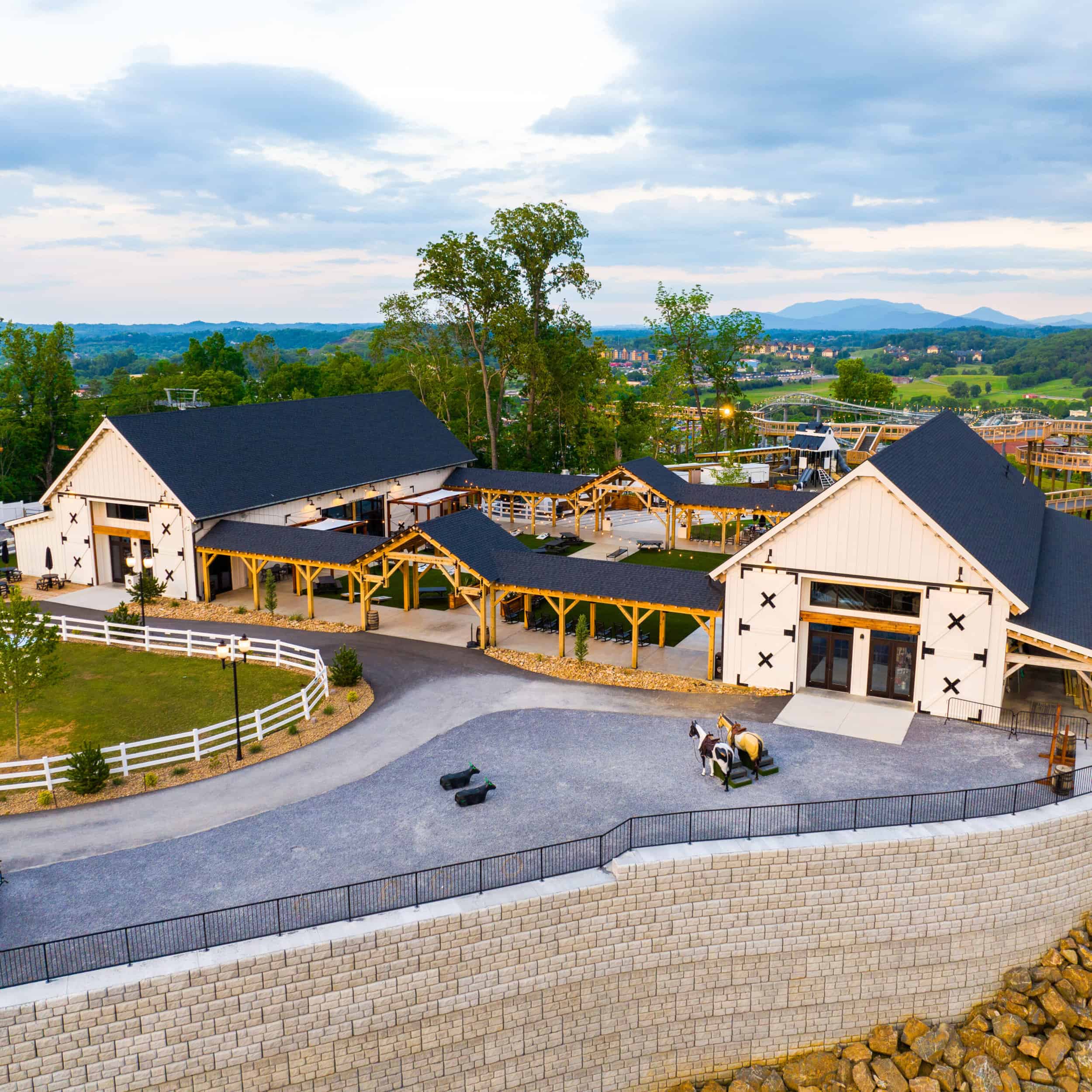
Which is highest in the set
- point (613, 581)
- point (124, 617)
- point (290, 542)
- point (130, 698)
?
point (290, 542)

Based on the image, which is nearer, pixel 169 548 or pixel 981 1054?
pixel 981 1054

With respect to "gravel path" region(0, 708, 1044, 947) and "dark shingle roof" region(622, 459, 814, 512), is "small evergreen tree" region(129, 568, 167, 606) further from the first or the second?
"dark shingle roof" region(622, 459, 814, 512)

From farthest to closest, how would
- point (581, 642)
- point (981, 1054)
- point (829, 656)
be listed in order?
point (581, 642), point (829, 656), point (981, 1054)

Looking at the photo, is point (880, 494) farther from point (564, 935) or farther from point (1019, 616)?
point (564, 935)

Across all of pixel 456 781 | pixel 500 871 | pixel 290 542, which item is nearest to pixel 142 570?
pixel 290 542

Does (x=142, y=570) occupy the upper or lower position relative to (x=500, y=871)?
upper

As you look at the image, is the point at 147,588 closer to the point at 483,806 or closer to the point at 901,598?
the point at 483,806

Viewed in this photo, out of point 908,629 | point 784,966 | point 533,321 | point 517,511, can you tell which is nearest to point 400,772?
point 784,966
